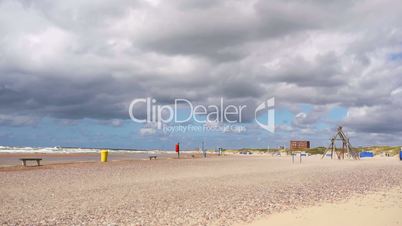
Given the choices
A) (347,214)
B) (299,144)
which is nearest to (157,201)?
(347,214)

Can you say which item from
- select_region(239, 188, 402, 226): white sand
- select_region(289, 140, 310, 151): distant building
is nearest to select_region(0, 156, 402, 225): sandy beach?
select_region(239, 188, 402, 226): white sand

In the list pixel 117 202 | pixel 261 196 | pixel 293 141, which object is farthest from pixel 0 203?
pixel 293 141

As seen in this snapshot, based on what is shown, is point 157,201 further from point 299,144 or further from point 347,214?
point 299,144

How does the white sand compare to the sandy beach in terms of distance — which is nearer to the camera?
the white sand

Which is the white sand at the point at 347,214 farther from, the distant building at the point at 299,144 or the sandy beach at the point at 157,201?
the distant building at the point at 299,144

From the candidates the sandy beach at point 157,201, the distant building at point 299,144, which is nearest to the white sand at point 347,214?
the sandy beach at point 157,201

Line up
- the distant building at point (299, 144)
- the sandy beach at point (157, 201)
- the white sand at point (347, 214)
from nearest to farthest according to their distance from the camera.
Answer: the white sand at point (347, 214) → the sandy beach at point (157, 201) → the distant building at point (299, 144)

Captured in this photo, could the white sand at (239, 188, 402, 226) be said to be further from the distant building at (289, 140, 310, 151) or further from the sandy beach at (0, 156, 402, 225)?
the distant building at (289, 140, 310, 151)

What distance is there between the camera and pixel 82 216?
11.3 metres

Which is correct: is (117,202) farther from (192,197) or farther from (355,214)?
(355,214)

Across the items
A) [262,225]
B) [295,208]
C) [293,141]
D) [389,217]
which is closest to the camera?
[262,225]

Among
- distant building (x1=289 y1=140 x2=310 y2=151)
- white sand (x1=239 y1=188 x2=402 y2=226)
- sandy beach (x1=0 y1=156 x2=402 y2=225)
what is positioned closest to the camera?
white sand (x1=239 y1=188 x2=402 y2=226)

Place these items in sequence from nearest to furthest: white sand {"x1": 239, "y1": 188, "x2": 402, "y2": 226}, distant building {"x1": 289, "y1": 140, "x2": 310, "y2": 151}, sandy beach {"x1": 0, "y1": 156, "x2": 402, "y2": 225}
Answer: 1. white sand {"x1": 239, "y1": 188, "x2": 402, "y2": 226}
2. sandy beach {"x1": 0, "y1": 156, "x2": 402, "y2": 225}
3. distant building {"x1": 289, "y1": 140, "x2": 310, "y2": 151}

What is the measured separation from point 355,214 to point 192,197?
5793mm
